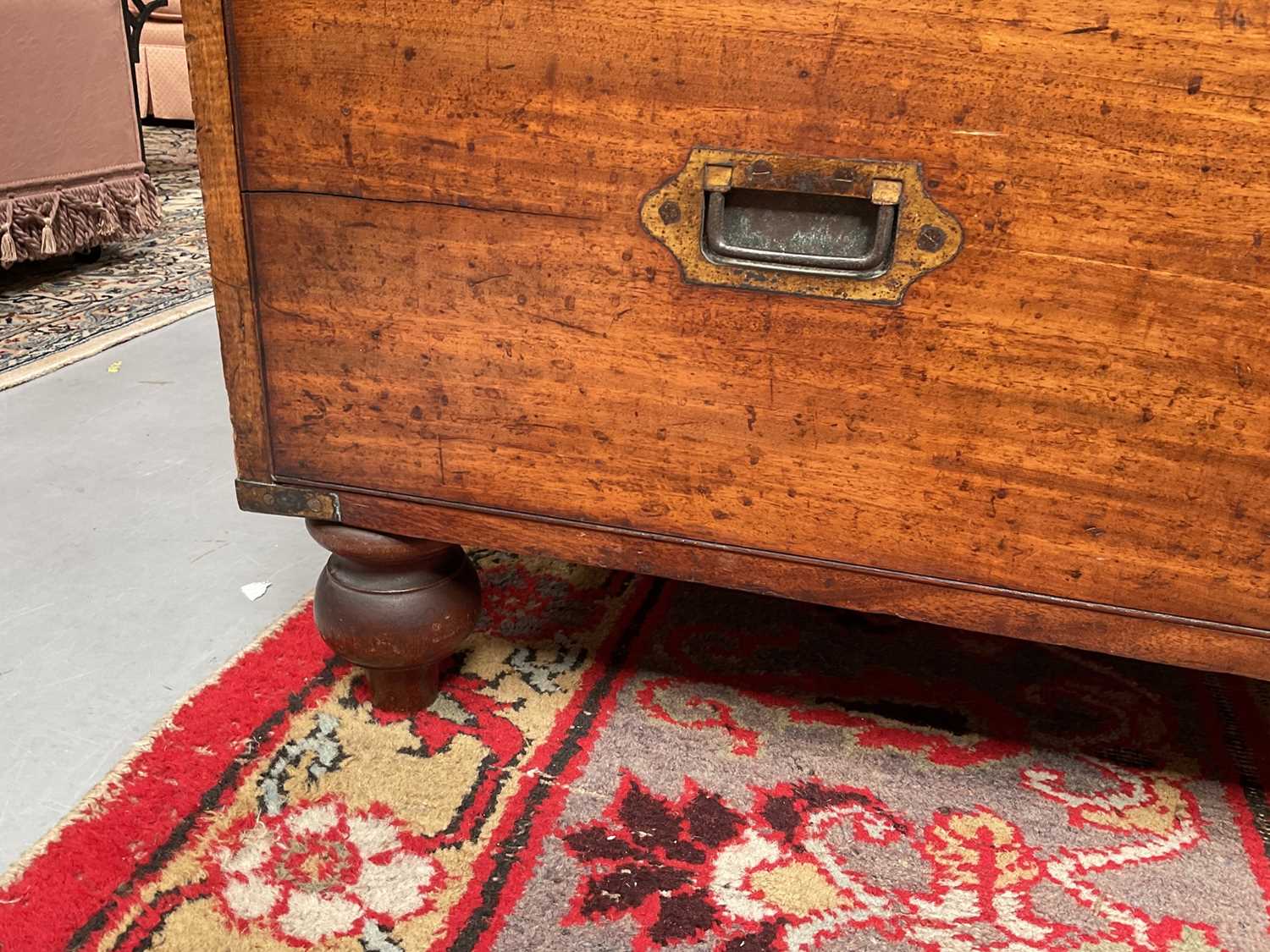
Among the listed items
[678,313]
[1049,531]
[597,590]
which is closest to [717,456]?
[678,313]

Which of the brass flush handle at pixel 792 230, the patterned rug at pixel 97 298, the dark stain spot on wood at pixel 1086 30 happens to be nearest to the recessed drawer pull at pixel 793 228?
the brass flush handle at pixel 792 230

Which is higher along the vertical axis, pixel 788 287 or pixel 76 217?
pixel 788 287

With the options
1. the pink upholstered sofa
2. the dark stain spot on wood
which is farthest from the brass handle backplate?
the pink upholstered sofa

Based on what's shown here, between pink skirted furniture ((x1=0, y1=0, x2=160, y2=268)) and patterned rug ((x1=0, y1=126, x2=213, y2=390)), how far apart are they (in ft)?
0.25

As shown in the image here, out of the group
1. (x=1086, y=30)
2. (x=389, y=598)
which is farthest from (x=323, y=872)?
(x=1086, y=30)

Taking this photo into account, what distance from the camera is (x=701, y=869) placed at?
0.79 m

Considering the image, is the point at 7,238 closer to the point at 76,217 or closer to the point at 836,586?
the point at 76,217

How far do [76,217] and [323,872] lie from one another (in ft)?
5.78

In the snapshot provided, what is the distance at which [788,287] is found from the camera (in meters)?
0.68

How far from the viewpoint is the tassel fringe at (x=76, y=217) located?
1.98 m

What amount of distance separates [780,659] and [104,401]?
1093 mm

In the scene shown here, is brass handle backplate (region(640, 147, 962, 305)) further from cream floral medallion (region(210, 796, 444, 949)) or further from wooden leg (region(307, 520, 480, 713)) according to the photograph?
cream floral medallion (region(210, 796, 444, 949))

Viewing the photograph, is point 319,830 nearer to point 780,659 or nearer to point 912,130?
point 780,659

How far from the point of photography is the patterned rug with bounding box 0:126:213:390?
179 centimetres
